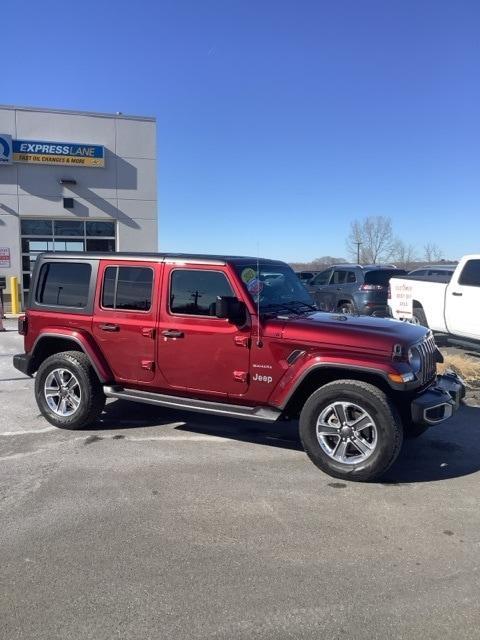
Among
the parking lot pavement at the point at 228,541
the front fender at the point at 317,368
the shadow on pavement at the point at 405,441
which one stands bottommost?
the parking lot pavement at the point at 228,541

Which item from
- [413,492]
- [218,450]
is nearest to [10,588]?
[218,450]

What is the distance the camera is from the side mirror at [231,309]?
479 cm

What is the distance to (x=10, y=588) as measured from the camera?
3029 mm

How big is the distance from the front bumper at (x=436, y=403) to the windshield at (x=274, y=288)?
4.93 ft

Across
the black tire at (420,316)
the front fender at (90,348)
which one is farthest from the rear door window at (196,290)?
the black tire at (420,316)

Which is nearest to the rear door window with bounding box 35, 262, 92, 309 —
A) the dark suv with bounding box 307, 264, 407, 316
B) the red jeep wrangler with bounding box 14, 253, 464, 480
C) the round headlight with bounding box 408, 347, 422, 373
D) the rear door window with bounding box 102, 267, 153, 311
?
the red jeep wrangler with bounding box 14, 253, 464, 480

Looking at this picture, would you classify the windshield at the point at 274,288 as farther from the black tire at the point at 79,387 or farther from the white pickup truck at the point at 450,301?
the white pickup truck at the point at 450,301

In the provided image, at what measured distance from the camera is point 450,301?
9.84 m

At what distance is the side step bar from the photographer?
490 centimetres

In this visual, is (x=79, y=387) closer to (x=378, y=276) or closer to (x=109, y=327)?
(x=109, y=327)

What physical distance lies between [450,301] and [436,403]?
19.1 ft

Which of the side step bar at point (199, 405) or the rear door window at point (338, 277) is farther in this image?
the rear door window at point (338, 277)

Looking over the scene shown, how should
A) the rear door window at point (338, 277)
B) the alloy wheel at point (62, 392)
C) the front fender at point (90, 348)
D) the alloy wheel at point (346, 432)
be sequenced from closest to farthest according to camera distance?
the alloy wheel at point (346, 432) < the front fender at point (90, 348) < the alloy wheel at point (62, 392) < the rear door window at point (338, 277)

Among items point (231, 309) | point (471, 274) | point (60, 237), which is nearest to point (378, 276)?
point (471, 274)
